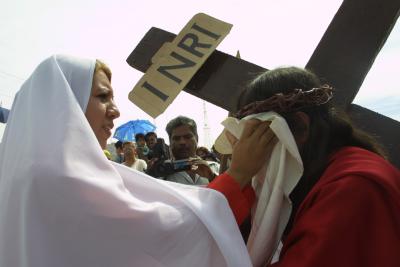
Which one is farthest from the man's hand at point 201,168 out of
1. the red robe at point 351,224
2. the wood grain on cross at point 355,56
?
the red robe at point 351,224

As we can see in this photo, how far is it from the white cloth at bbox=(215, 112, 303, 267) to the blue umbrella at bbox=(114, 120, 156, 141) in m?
6.76

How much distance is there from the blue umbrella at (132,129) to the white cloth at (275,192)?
Answer: 6.76 metres

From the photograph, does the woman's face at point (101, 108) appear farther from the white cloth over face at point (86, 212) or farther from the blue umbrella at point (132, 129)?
the blue umbrella at point (132, 129)

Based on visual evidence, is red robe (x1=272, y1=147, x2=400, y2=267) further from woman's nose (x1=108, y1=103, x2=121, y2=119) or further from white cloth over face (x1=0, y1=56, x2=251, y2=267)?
woman's nose (x1=108, y1=103, x2=121, y2=119)

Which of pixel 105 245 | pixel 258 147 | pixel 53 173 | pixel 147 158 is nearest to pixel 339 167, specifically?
pixel 258 147

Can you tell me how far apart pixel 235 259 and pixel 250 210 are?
350mm

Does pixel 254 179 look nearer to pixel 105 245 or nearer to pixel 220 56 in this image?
pixel 105 245

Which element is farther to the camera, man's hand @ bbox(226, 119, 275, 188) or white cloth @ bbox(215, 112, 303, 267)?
man's hand @ bbox(226, 119, 275, 188)

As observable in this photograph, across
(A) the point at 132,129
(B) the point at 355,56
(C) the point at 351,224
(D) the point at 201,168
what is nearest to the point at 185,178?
(D) the point at 201,168

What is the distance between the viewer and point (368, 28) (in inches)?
78.6

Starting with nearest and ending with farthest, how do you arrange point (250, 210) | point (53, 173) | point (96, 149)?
point (53, 173), point (96, 149), point (250, 210)

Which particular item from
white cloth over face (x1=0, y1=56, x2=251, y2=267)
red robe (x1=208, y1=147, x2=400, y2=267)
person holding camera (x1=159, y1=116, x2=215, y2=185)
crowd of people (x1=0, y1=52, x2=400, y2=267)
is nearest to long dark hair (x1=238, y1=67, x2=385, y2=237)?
crowd of people (x1=0, y1=52, x2=400, y2=267)

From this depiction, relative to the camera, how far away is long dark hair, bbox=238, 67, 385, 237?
1.50 meters

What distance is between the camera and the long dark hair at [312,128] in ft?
4.91
